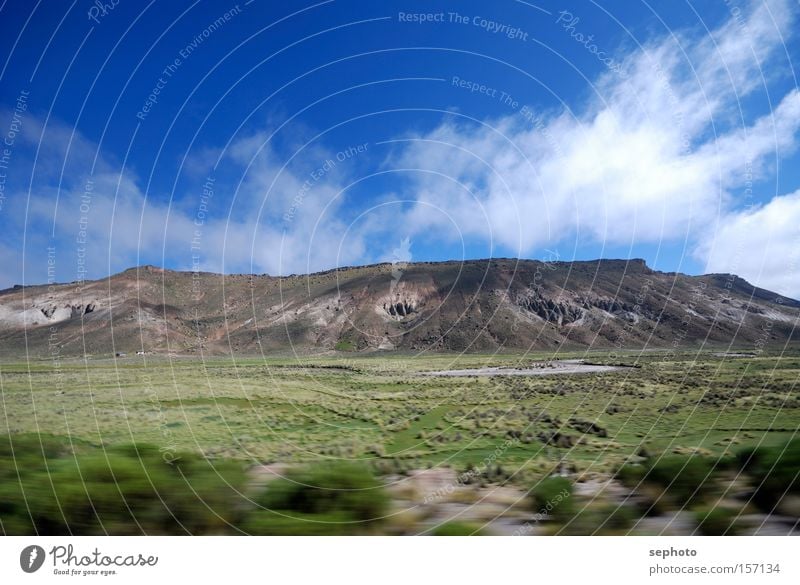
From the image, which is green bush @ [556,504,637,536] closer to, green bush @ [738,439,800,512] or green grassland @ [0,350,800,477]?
green bush @ [738,439,800,512]

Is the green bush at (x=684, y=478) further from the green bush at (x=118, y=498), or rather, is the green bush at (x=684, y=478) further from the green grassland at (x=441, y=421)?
the green bush at (x=118, y=498)

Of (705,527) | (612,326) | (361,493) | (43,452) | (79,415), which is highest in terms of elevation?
(612,326)

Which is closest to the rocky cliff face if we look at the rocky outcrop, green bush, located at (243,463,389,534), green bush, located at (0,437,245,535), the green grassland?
the rocky outcrop

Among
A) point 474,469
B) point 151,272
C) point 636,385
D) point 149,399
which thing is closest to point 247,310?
point 151,272

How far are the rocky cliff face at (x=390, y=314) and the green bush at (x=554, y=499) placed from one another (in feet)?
302

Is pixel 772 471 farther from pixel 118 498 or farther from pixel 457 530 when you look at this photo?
pixel 118 498

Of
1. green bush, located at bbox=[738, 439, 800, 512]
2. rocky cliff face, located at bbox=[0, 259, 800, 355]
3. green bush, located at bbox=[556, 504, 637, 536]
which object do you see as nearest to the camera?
green bush, located at bbox=[556, 504, 637, 536]

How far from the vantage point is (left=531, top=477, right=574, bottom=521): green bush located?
20.4ft

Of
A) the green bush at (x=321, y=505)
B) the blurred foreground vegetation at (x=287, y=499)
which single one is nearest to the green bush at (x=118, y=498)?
the blurred foreground vegetation at (x=287, y=499)

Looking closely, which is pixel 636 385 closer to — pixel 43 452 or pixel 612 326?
pixel 43 452

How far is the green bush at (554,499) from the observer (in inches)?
245

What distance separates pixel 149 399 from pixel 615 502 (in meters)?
→ 25.0

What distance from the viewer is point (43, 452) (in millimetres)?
7180

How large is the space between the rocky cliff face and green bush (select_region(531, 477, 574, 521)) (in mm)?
92097
